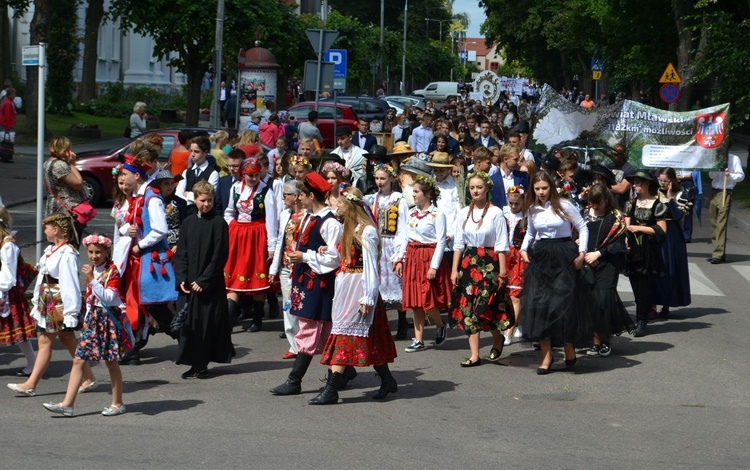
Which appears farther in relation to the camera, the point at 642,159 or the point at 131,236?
the point at 642,159

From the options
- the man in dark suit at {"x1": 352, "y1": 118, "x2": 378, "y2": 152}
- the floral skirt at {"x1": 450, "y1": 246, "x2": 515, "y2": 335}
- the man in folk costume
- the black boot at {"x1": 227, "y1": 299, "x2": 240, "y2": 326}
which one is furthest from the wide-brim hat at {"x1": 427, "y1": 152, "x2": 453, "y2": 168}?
the man in dark suit at {"x1": 352, "y1": 118, "x2": 378, "y2": 152}

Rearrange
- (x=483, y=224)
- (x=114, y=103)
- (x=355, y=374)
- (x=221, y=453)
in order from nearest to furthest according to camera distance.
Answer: (x=221, y=453), (x=355, y=374), (x=483, y=224), (x=114, y=103)

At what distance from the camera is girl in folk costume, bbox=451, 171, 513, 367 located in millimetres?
9758

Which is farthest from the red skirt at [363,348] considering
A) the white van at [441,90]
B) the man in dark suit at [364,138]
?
the white van at [441,90]

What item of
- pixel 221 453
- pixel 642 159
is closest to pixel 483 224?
pixel 221 453

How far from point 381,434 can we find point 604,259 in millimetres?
3718

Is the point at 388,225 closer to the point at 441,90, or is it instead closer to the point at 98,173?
the point at 98,173

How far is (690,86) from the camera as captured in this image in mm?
33906

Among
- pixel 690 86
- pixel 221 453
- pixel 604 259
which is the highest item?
pixel 690 86

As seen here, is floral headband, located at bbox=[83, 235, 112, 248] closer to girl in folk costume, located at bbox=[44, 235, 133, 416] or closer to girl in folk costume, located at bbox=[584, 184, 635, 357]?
girl in folk costume, located at bbox=[44, 235, 133, 416]

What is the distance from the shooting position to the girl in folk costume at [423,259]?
10531 mm

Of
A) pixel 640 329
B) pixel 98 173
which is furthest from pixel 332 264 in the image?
pixel 98 173

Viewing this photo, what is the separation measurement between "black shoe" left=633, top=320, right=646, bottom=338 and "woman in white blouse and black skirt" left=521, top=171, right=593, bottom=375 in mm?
2012

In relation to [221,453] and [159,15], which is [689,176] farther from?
[159,15]
